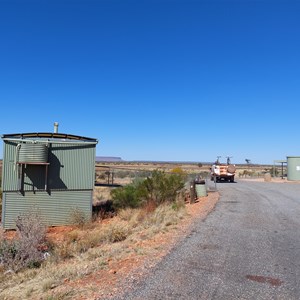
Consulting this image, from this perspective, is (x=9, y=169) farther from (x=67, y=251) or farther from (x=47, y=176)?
(x=67, y=251)

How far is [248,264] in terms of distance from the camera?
290 inches

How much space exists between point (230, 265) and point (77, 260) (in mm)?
3303

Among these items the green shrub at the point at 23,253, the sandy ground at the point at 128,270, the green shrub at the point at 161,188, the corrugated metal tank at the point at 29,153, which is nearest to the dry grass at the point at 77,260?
the sandy ground at the point at 128,270

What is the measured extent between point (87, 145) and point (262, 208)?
7.91m

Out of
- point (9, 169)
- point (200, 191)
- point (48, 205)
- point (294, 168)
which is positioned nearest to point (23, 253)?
point (9, 169)

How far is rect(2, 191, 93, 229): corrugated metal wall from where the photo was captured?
14.9 meters

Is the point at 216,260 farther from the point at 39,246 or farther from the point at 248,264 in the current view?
the point at 39,246

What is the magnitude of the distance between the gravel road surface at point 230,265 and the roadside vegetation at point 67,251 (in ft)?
3.75

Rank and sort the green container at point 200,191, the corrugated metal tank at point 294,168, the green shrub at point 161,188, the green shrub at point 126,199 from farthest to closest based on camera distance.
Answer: the corrugated metal tank at point 294,168, the green container at point 200,191, the green shrub at point 161,188, the green shrub at point 126,199

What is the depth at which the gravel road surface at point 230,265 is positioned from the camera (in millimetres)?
5820

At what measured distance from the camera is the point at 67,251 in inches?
382

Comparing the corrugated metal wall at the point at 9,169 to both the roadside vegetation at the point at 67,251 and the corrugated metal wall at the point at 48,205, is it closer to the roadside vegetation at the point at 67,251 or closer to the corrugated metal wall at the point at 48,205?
the corrugated metal wall at the point at 48,205

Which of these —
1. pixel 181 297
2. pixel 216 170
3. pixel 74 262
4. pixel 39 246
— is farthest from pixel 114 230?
pixel 216 170

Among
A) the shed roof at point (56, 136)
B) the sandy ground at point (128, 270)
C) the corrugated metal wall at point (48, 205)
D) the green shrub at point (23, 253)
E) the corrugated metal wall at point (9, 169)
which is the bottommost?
the green shrub at point (23, 253)
